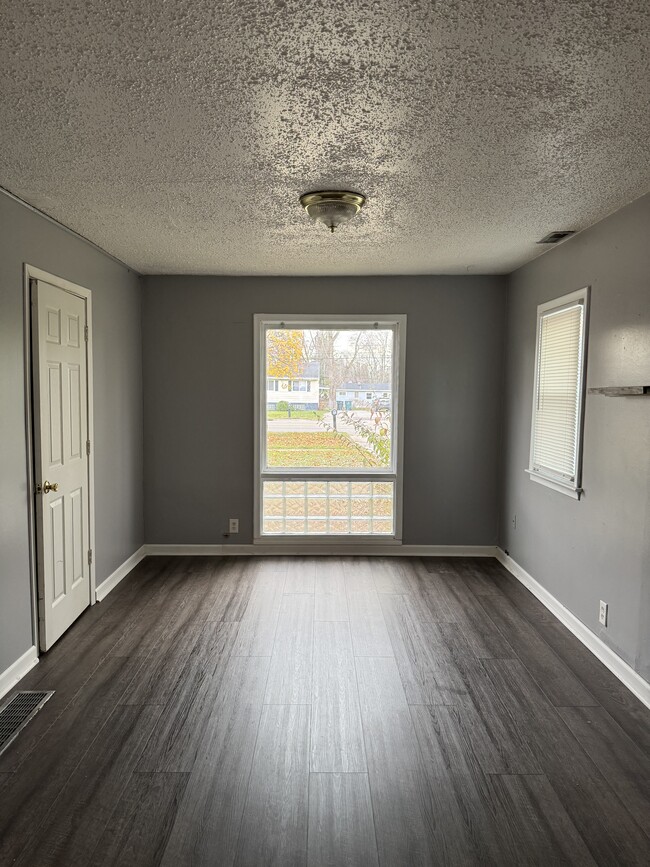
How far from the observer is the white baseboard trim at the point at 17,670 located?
2.65m

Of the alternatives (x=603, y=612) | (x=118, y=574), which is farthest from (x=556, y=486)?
(x=118, y=574)

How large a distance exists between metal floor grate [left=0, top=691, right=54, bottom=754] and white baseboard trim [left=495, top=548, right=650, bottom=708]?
2845 millimetres

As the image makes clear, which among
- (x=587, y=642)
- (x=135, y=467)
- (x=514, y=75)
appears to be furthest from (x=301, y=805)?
(x=135, y=467)

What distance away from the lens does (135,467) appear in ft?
15.4

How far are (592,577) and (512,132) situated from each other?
2.43m

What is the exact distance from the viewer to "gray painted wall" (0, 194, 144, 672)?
269 cm

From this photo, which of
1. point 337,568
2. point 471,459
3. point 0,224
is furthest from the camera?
point 471,459

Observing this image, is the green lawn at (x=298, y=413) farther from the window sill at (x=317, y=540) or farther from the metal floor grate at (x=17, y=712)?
the metal floor grate at (x=17, y=712)

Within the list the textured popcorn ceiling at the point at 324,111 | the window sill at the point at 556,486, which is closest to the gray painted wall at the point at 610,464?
the window sill at the point at 556,486

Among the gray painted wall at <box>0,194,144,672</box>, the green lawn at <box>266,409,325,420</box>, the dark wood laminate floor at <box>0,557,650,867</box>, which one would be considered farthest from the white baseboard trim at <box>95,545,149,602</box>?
the green lawn at <box>266,409,325,420</box>

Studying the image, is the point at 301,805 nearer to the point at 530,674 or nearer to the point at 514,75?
the point at 530,674

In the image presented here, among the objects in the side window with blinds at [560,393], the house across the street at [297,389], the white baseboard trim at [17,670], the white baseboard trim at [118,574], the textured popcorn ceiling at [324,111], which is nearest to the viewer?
the textured popcorn ceiling at [324,111]

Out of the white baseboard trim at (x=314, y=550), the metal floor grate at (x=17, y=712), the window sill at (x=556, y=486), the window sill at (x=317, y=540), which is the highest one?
the window sill at (x=556, y=486)

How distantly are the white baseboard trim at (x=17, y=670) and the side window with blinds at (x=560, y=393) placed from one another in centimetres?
324
